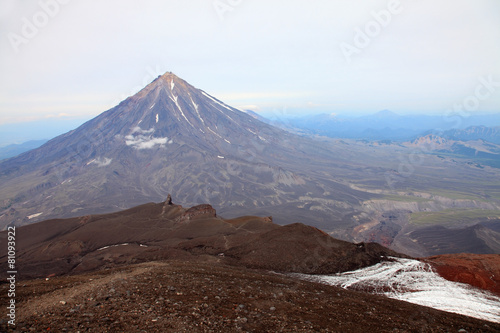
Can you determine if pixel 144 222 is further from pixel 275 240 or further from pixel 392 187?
pixel 392 187

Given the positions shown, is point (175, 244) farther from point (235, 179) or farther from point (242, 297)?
point (235, 179)

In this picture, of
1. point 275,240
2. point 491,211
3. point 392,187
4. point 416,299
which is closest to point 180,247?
point 275,240

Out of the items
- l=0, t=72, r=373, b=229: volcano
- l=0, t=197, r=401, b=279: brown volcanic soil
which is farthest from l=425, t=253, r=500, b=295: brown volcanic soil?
l=0, t=72, r=373, b=229: volcano

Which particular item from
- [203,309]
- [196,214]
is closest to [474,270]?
[203,309]

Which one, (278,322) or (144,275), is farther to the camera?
(144,275)

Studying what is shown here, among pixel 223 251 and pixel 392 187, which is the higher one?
pixel 223 251

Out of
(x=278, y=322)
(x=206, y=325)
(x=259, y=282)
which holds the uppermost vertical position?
(x=206, y=325)

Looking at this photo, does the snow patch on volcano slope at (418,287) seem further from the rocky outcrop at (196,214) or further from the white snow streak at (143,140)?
the white snow streak at (143,140)
